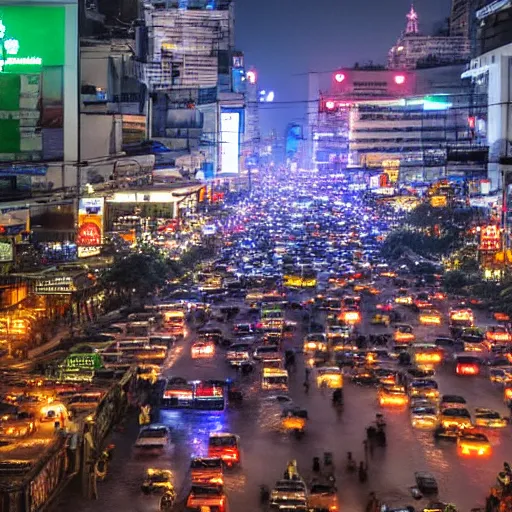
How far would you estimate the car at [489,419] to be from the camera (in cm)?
2194

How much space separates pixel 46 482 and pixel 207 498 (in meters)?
2.45

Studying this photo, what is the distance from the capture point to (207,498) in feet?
53.3

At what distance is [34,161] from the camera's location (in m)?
44.3

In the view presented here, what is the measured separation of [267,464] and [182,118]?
71194 mm

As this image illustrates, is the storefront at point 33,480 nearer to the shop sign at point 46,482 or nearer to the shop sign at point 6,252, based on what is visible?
the shop sign at point 46,482

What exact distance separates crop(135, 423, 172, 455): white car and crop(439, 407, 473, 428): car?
565 centimetres

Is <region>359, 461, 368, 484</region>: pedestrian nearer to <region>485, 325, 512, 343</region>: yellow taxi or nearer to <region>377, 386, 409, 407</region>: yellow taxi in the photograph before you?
<region>377, 386, 409, 407</region>: yellow taxi

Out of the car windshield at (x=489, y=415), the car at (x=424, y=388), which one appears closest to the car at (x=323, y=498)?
the car windshield at (x=489, y=415)

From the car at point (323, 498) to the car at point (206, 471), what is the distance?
1547mm

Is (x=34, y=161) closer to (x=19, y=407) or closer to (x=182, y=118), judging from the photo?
Answer: (x=19, y=407)

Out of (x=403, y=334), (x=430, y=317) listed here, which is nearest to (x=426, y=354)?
(x=403, y=334)

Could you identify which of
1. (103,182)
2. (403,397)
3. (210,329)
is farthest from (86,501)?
(103,182)

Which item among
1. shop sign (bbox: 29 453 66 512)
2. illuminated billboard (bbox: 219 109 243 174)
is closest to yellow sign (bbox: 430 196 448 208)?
illuminated billboard (bbox: 219 109 243 174)

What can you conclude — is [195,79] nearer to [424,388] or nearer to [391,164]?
[391,164]
